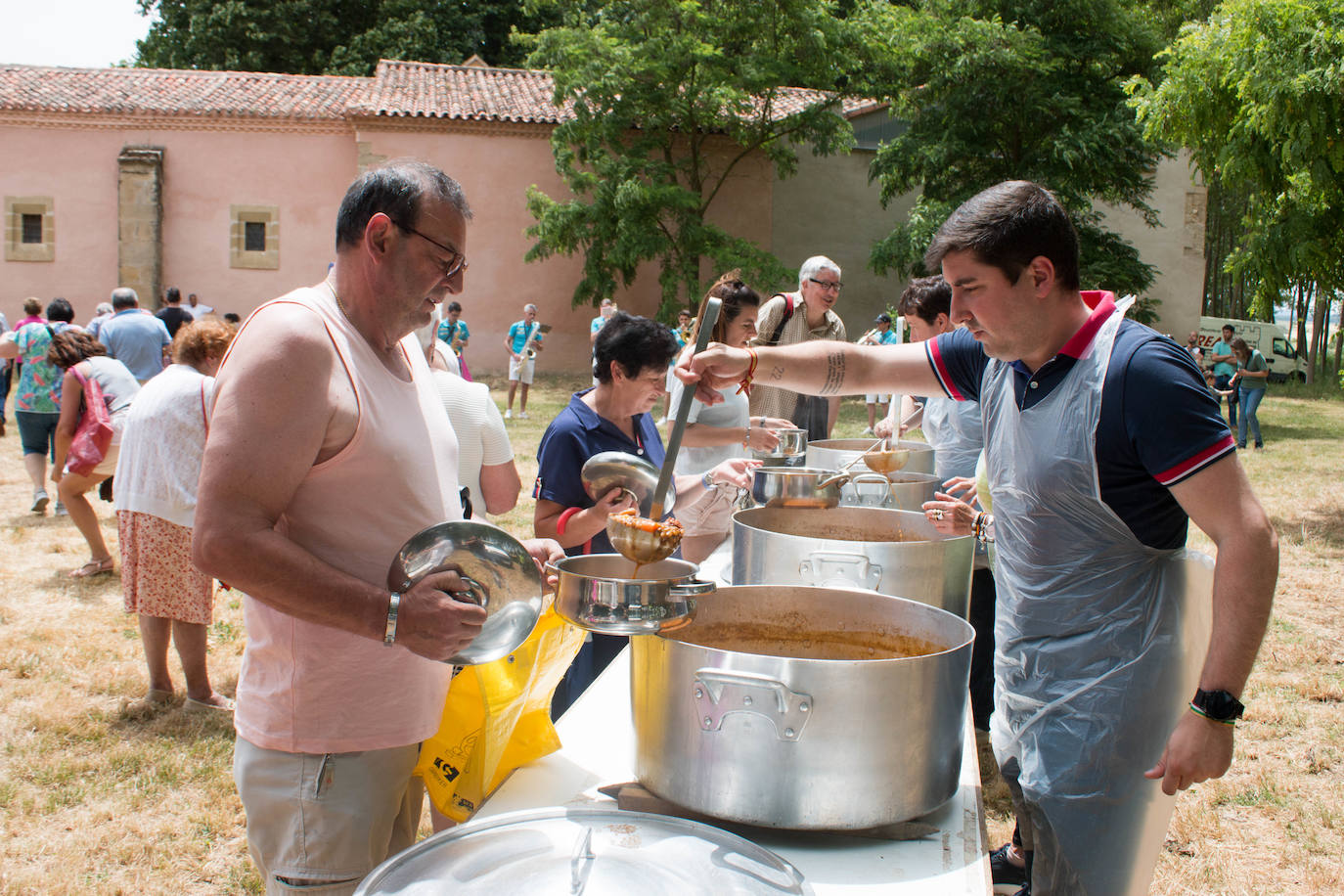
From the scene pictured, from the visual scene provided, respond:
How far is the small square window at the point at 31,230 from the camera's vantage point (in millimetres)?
20531

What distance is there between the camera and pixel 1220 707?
1.50 meters

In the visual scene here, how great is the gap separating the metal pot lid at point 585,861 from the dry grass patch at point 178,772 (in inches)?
93.3

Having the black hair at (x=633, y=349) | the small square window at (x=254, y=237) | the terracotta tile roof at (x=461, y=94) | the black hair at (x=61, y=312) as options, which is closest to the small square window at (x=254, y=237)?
the small square window at (x=254, y=237)

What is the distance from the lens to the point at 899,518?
7.81 feet

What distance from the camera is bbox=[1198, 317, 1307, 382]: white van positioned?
23.8 meters

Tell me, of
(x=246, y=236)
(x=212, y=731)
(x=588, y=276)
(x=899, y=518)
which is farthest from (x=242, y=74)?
(x=899, y=518)

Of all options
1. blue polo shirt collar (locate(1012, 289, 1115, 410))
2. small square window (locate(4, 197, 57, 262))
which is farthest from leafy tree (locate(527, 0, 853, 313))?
blue polo shirt collar (locate(1012, 289, 1115, 410))

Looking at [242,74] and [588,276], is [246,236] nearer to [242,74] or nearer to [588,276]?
[242,74]

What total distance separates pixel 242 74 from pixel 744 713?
78.7ft

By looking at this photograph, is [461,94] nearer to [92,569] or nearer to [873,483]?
[92,569]

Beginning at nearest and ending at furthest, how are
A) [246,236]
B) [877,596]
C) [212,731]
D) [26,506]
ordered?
[877,596]
[212,731]
[26,506]
[246,236]

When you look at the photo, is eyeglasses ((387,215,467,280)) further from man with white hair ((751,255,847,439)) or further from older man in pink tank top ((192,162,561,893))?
man with white hair ((751,255,847,439))

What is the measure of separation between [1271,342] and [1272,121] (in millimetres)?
20991

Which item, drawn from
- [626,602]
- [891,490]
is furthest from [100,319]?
[626,602]
